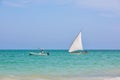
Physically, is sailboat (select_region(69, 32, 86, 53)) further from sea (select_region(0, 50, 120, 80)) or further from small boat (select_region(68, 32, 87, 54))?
sea (select_region(0, 50, 120, 80))

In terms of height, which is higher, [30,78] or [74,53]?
[74,53]

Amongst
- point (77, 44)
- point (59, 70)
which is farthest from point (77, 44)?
point (59, 70)

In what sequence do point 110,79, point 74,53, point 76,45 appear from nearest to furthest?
1. point 110,79
2. point 76,45
3. point 74,53

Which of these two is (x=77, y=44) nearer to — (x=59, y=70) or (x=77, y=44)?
(x=77, y=44)

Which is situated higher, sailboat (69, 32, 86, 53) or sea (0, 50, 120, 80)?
sailboat (69, 32, 86, 53)

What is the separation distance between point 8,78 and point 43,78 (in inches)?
73.3

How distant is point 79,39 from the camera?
63.2 m

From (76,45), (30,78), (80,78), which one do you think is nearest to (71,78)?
(80,78)

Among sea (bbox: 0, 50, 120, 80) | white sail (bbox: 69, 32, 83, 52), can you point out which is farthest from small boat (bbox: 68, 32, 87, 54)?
sea (bbox: 0, 50, 120, 80)

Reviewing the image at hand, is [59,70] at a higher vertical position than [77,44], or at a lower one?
lower

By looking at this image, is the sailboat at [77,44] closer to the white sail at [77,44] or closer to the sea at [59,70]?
the white sail at [77,44]

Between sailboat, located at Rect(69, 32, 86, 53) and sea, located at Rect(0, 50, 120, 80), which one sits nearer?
sea, located at Rect(0, 50, 120, 80)

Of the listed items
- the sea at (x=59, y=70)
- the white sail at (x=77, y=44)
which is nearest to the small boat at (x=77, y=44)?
the white sail at (x=77, y=44)

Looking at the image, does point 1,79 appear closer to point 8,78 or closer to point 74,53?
point 8,78
